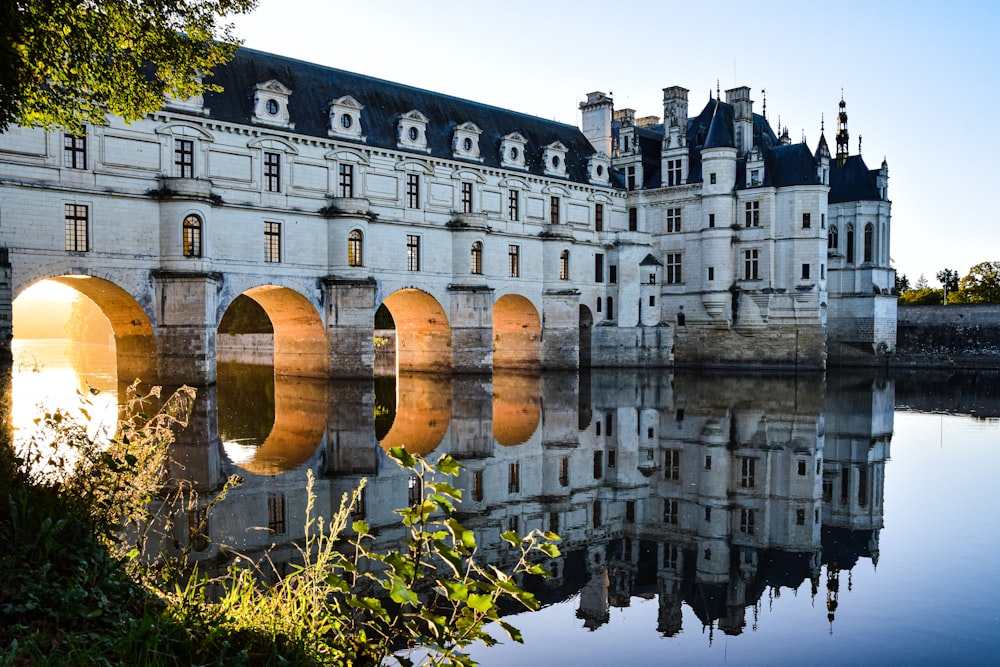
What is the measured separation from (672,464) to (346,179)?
20163mm

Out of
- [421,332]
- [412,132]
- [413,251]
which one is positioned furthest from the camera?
[421,332]

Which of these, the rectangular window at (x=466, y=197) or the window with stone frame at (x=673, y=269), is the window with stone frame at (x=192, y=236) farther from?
the window with stone frame at (x=673, y=269)

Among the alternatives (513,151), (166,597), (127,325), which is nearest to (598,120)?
(513,151)

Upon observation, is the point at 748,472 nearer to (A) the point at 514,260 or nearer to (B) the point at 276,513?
(B) the point at 276,513

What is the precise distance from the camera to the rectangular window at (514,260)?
3578 centimetres

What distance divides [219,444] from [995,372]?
143 ft

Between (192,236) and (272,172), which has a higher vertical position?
(272,172)

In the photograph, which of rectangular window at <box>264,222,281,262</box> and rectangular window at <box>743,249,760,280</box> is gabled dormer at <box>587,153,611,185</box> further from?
rectangular window at <box>264,222,281,262</box>

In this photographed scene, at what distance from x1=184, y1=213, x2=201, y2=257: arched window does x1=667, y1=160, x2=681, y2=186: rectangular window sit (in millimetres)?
25804

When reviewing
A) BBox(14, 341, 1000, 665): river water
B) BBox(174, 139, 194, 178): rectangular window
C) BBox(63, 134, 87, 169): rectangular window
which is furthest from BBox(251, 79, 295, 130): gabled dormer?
BBox(14, 341, 1000, 665): river water

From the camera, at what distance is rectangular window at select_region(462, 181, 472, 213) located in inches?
1334

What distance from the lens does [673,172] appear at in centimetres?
4175

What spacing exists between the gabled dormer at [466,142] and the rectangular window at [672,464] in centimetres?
2165

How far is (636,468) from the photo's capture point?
44.6 ft
